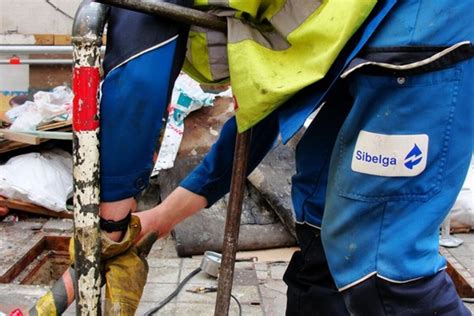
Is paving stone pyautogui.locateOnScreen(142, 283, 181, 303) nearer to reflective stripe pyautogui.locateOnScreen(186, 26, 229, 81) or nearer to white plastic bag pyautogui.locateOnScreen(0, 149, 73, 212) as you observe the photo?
white plastic bag pyautogui.locateOnScreen(0, 149, 73, 212)

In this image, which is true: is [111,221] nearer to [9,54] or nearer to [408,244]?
[408,244]

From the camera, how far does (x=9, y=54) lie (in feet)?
16.4

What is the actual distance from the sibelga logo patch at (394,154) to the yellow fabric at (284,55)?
17cm

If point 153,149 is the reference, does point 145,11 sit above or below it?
above

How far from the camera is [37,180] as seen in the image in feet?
13.8

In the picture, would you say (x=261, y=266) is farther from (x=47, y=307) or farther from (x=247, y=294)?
(x=47, y=307)

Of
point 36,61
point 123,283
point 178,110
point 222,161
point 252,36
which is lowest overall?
point 178,110

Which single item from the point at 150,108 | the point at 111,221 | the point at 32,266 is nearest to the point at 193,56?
the point at 150,108

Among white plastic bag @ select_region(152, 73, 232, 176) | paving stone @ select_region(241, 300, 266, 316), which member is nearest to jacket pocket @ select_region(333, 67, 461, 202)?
paving stone @ select_region(241, 300, 266, 316)

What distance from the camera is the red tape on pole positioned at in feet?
4.13

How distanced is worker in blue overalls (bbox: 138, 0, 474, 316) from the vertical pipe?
30 centimetres

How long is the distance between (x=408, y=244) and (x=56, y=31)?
17.6ft

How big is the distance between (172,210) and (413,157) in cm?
81

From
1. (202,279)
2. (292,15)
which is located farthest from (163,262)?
(292,15)
